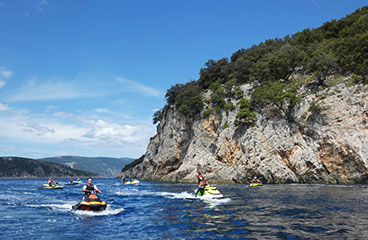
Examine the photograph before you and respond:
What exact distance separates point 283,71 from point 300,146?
785 inches

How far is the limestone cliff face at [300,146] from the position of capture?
129ft

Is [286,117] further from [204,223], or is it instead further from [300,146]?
[204,223]

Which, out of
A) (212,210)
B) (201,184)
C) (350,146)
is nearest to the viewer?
(212,210)

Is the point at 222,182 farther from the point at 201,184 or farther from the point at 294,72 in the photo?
the point at 294,72

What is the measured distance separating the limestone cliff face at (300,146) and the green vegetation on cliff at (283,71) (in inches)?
100.0

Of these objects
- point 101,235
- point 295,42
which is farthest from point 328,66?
point 101,235

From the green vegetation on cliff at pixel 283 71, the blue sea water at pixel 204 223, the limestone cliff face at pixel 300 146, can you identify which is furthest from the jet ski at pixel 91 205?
the green vegetation on cliff at pixel 283 71

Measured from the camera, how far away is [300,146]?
4428 centimetres

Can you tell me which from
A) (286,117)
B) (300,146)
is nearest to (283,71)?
(286,117)

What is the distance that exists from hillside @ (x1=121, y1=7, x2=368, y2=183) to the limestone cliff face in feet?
0.45

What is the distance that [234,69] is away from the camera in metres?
72.3

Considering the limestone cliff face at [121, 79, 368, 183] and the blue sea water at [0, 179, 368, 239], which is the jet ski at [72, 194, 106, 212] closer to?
the blue sea water at [0, 179, 368, 239]

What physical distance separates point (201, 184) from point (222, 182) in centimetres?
2442

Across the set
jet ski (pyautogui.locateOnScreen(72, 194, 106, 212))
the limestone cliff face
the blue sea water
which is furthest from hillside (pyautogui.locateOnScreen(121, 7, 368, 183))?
jet ski (pyautogui.locateOnScreen(72, 194, 106, 212))
